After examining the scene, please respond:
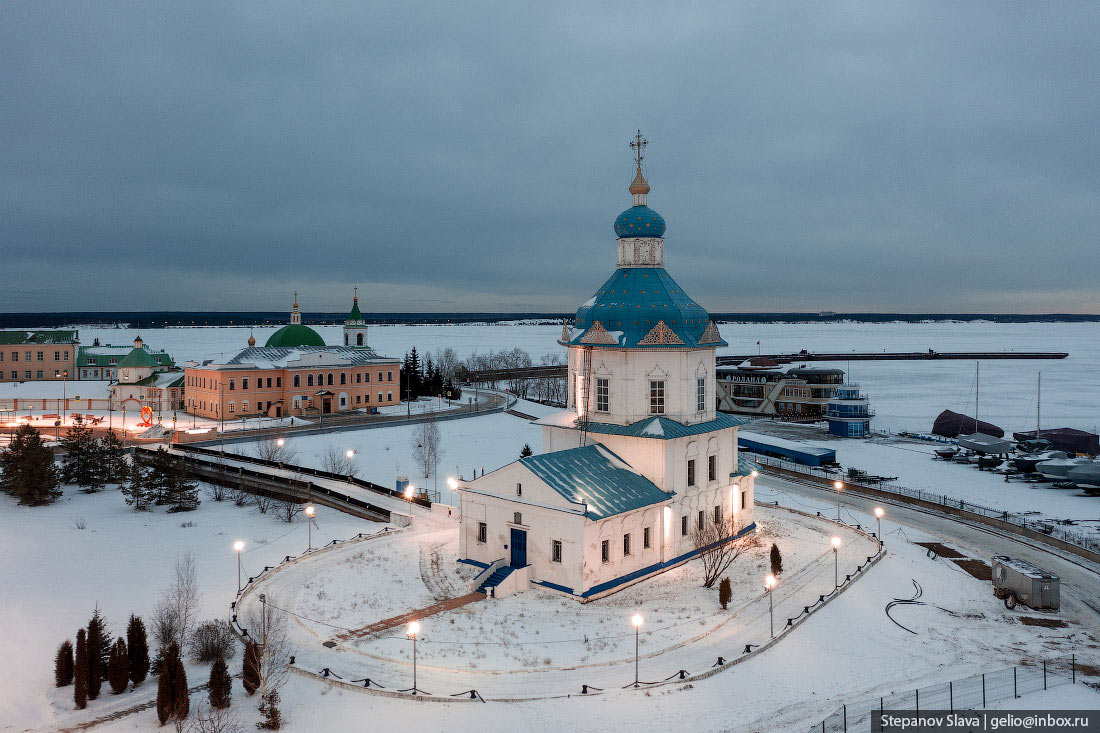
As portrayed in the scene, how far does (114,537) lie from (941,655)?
32.2 m

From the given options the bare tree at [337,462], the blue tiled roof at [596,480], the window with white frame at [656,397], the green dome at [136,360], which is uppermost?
the green dome at [136,360]

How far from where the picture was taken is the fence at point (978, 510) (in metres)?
32.1

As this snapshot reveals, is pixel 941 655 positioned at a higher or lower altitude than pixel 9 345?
lower

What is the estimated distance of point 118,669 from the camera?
17969mm

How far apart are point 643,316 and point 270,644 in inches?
738

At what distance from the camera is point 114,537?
105 ft

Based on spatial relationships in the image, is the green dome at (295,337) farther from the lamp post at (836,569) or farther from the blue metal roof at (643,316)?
the lamp post at (836,569)

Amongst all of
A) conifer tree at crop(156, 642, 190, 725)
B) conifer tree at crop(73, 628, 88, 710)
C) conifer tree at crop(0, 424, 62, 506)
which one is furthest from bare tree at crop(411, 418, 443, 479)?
conifer tree at crop(156, 642, 190, 725)

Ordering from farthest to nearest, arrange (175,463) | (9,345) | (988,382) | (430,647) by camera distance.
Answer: (988,382)
(9,345)
(175,463)
(430,647)

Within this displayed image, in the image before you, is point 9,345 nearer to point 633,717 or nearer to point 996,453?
point 633,717

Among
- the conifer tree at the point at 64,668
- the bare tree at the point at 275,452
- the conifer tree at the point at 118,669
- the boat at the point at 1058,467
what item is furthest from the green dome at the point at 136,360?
the boat at the point at 1058,467

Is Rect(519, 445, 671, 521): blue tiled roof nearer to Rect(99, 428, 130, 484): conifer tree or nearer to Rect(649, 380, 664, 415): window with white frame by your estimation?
Rect(649, 380, 664, 415): window with white frame

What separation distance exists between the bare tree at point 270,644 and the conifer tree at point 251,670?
0.65 ft

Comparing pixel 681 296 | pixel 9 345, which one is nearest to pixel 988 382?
pixel 681 296
